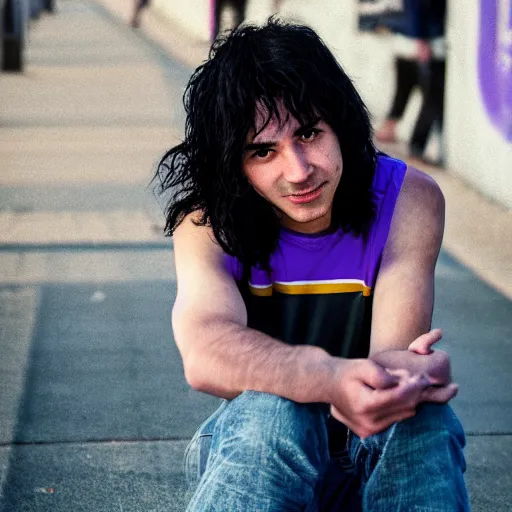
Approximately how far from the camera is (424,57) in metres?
8.33

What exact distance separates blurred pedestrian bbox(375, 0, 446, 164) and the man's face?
19.0 feet

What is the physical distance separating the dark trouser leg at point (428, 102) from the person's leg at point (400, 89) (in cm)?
26

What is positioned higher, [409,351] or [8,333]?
[409,351]

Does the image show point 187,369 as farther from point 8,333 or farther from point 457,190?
point 457,190

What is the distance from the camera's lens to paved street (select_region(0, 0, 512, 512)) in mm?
3521

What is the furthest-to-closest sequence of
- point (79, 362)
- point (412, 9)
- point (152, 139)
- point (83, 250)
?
point (152, 139) → point (412, 9) → point (83, 250) → point (79, 362)

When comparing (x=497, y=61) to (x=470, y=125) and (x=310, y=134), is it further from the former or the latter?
(x=310, y=134)

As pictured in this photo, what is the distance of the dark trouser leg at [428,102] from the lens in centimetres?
833

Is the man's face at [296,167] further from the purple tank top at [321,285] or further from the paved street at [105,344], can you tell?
the paved street at [105,344]

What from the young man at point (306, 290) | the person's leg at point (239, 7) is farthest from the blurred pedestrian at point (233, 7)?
the young man at point (306, 290)

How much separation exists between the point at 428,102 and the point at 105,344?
14.1 ft

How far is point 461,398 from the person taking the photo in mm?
4164

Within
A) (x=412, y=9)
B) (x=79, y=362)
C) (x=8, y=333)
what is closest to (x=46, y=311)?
(x=8, y=333)

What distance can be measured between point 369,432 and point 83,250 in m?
3.97
